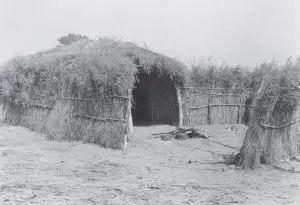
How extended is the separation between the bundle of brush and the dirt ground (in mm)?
409

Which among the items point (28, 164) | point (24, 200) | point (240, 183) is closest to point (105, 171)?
point (28, 164)

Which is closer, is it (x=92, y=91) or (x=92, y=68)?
(x=92, y=68)

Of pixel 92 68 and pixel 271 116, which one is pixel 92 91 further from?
pixel 271 116

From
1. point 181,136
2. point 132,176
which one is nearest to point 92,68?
point 181,136

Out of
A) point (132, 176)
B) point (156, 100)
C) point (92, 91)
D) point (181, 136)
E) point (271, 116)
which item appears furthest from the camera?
point (156, 100)

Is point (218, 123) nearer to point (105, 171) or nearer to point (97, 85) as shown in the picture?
point (97, 85)

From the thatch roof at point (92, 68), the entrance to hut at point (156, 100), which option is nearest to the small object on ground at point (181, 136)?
the thatch roof at point (92, 68)

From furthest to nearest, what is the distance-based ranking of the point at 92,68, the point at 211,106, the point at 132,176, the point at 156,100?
the point at 211,106, the point at 156,100, the point at 92,68, the point at 132,176

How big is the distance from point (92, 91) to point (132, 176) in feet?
13.1

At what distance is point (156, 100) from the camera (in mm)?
15531

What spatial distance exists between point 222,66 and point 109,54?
7.56 meters

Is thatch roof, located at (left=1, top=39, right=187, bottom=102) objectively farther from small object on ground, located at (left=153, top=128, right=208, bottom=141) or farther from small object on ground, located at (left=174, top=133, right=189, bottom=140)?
small object on ground, located at (left=174, top=133, right=189, bottom=140)

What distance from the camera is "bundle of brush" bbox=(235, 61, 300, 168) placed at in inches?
313

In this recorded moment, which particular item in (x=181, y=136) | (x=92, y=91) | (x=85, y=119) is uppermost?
(x=92, y=91)
